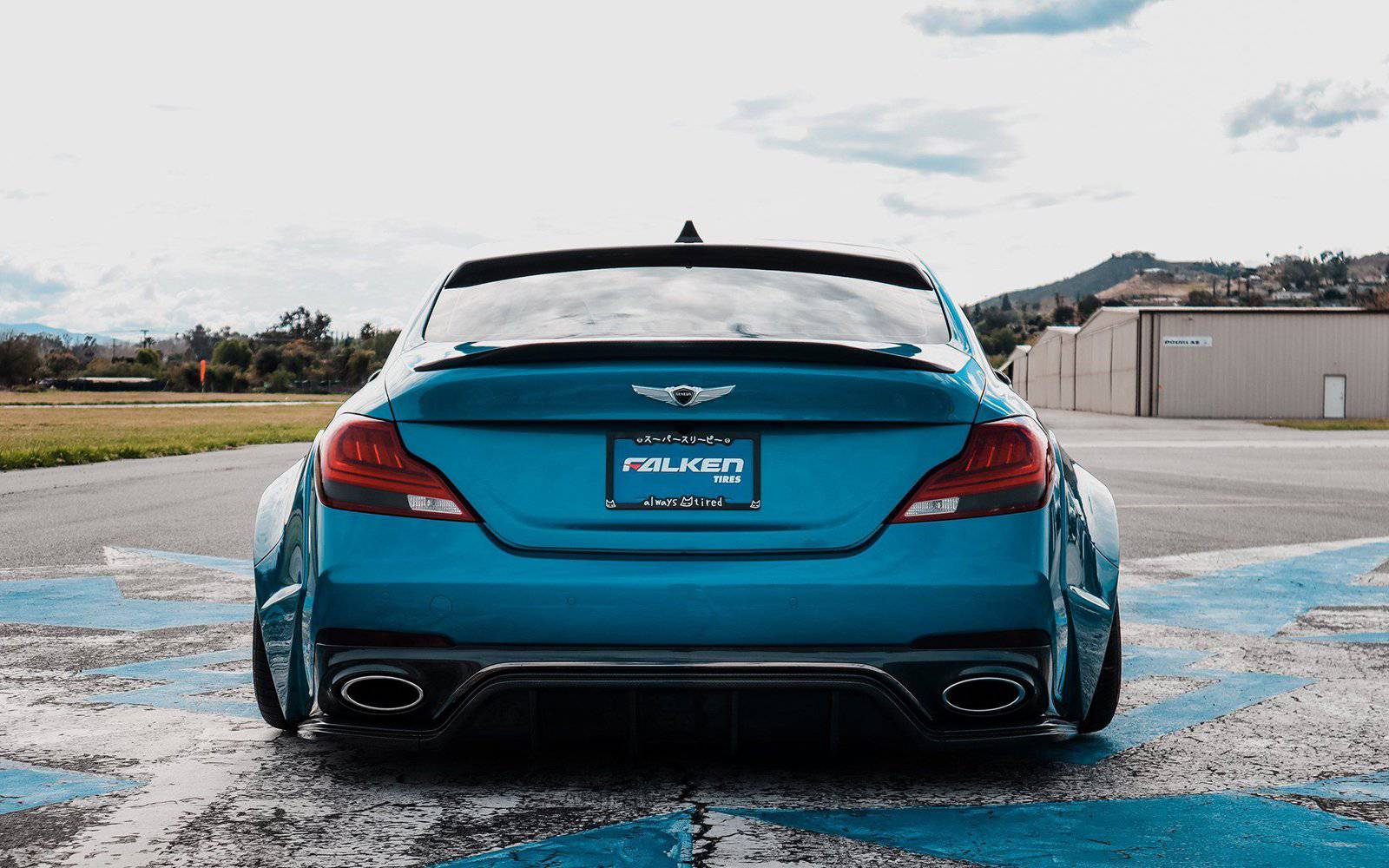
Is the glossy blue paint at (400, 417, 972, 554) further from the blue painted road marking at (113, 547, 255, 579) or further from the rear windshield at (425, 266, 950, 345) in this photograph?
the blue painted road marking at (113, 547, 255, 579)

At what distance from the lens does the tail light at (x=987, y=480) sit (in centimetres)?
325

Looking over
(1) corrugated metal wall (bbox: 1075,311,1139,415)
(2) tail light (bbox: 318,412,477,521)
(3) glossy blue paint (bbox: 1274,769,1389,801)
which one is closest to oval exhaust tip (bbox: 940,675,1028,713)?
(3) glossy blue paint (bbox: 1274,769,1389,801)

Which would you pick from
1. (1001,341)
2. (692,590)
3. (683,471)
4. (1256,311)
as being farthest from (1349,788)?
(1001,341)

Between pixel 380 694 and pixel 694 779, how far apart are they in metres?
0.90

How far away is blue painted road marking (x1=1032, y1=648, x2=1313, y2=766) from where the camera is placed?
13.4 ft

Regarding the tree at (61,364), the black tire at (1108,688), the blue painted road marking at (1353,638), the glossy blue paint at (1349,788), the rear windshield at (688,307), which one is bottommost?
the blue painted road marking at (1353,638)

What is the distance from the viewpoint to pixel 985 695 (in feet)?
10.9

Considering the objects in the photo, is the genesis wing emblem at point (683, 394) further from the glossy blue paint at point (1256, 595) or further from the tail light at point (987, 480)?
the glossy blue paint at point (1256, 595)

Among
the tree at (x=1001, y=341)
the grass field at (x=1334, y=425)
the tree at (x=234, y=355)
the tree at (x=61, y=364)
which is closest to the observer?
the grass field at (x=1334, y=425)

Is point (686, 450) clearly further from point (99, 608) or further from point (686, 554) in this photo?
point (99, 608)

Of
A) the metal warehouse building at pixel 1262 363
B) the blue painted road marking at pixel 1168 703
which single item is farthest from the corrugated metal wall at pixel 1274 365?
the blue painted road marking at pixel 1168 703

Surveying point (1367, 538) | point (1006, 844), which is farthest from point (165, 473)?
point (1006, 844)

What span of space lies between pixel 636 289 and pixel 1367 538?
8.05 metres

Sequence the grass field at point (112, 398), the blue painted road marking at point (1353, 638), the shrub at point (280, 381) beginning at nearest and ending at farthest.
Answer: the blue painted road marking at point (1353, 638) → the grass field at point (112, 398) → the shrub at point (280, 381)
